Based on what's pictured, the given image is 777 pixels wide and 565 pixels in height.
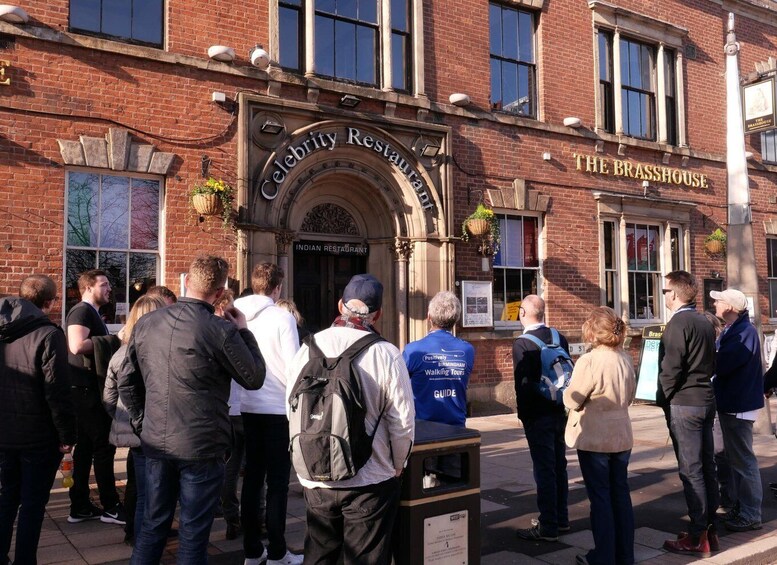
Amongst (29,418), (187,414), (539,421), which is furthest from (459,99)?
(187,414)

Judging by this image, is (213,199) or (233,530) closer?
(233,530)

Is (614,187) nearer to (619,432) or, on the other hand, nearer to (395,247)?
(395,247)

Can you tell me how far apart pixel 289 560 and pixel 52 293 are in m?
2.38

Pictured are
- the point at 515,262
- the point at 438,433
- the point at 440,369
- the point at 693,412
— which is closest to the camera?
the point at 438,433

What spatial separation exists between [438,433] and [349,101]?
6.95m

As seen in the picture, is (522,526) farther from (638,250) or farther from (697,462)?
(638,250)

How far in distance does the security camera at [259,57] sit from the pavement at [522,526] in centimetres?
521

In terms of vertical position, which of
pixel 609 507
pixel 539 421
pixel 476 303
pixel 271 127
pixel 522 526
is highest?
pixel 271 127

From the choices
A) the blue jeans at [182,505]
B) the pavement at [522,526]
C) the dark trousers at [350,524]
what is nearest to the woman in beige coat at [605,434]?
the pavement at [522,526]

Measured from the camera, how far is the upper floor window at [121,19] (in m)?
8.34

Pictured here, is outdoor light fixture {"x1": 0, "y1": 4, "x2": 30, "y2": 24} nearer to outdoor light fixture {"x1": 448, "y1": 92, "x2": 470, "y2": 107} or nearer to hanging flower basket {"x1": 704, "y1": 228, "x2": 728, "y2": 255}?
outdoor light fixture {"x1": 448, "y1": 92, "x2": 470, "y2": 107}

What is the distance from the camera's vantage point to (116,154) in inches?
326

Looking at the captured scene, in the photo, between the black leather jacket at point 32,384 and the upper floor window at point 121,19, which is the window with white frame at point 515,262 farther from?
the black leather jacket at point 32,384

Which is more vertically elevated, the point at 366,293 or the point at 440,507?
the point at 366,293
